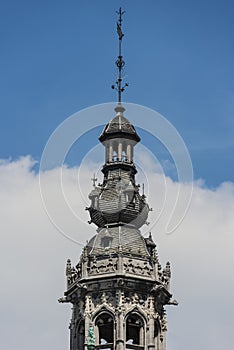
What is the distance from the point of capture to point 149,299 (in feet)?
311

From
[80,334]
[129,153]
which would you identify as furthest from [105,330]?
[129,153]

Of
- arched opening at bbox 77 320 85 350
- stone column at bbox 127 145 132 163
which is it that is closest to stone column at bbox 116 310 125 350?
arched opening at bbox 77 320 85 350

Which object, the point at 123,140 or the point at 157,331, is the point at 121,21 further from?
the point at 157,331

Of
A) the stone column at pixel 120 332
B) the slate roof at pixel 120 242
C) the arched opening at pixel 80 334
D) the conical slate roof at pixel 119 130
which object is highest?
the conical slate roof at pixel 119 130

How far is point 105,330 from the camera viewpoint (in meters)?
95.2

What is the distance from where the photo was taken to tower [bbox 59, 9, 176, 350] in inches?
3671

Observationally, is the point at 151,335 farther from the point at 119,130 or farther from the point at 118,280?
the point at 119,130

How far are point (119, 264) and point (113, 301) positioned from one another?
271cm

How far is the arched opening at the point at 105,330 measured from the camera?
3655 inches

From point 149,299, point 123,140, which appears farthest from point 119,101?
point 149,299

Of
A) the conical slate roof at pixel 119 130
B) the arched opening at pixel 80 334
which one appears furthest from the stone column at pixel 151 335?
the conical slate roof at pixel 119 130

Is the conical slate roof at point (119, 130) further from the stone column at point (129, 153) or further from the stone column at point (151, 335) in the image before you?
the stone column at point (151, 335)

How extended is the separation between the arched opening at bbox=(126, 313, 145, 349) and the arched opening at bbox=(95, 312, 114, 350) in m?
1.17

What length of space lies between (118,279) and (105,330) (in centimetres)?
433
